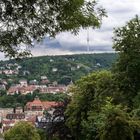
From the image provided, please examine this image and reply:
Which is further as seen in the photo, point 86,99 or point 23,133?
point 23,133

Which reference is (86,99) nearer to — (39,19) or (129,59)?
(129,59)

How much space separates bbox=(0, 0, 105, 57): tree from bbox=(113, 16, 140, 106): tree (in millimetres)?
30845

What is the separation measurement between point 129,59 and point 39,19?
106 ft

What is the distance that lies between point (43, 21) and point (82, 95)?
3922cm

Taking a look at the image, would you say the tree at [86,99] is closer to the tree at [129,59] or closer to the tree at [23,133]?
the tree at [129,59]

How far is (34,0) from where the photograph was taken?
11.4 metres

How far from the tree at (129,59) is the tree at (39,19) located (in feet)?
101

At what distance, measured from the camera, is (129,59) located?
43.8 metres

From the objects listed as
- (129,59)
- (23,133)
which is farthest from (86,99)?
(23,133)

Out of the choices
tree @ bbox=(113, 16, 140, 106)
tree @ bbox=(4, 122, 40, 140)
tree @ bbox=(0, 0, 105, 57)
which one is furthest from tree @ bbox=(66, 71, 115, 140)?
tree @ bbox=(4, 122, 40, 140)

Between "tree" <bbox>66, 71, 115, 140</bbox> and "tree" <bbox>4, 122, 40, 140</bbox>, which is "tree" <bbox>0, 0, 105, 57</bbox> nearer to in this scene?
"tree" <bbox>66, 71, 115, 140</bbox>

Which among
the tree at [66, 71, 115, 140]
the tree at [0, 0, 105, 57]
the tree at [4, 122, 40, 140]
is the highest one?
the tree at [0, 0, 105, 57]

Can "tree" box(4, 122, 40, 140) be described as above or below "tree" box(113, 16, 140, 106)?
below

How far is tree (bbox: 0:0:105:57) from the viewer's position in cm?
1143
